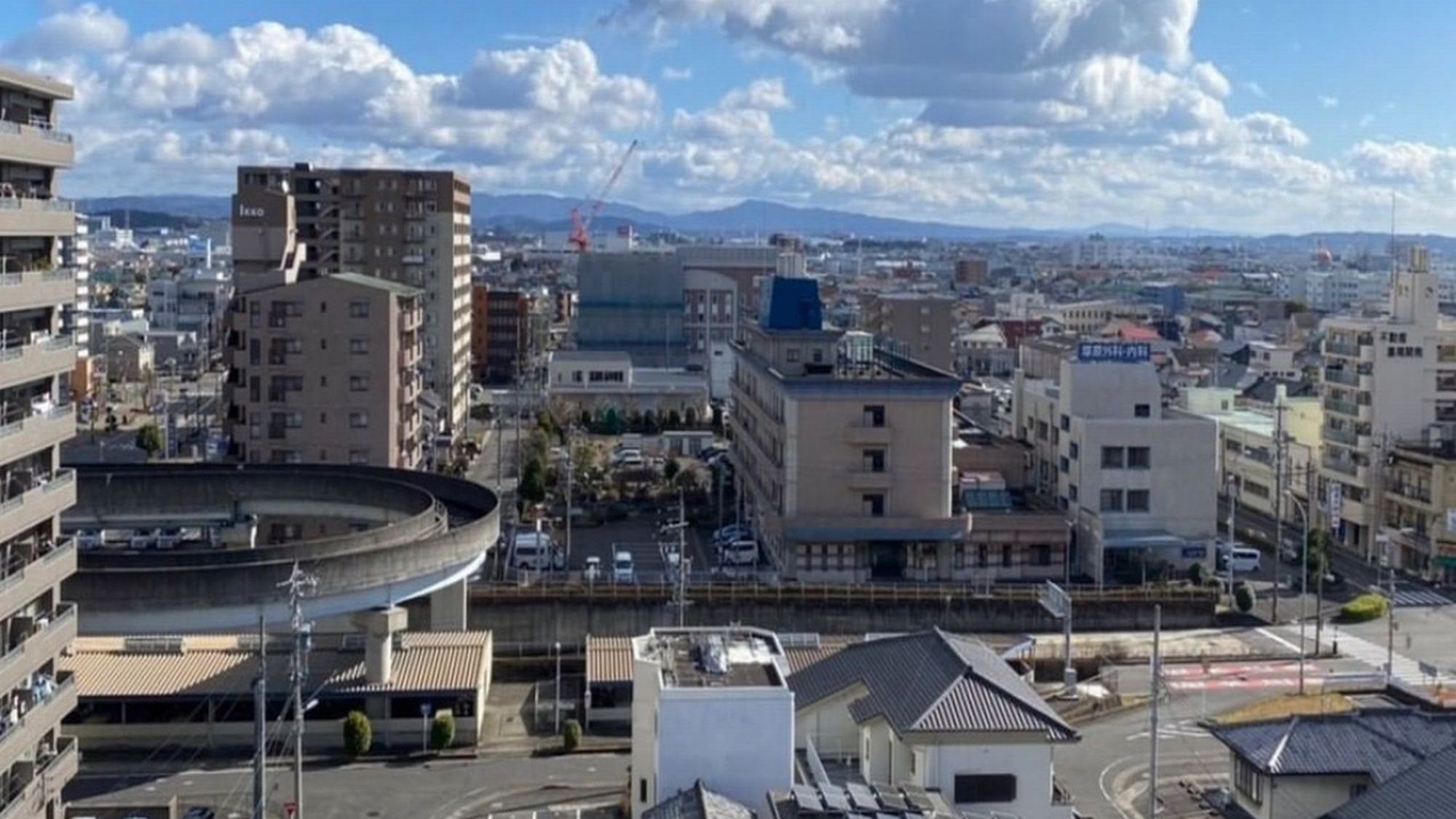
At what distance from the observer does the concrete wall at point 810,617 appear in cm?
2339

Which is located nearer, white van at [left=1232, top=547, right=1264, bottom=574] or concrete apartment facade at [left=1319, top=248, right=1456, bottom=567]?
white van at [left=1232, top=547, right=1264, bottom=574]

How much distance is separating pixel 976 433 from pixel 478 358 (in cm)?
3315

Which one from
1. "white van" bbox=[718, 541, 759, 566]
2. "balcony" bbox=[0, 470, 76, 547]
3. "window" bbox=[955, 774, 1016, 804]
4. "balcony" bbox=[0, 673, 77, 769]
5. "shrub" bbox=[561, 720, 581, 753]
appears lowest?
"shrub" bbox=[561, 720, 581, 753]

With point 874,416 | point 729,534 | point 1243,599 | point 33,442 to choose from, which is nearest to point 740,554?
point 729,534

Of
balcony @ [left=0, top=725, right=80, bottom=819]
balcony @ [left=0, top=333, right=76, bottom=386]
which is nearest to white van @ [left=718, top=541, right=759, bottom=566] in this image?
balcony @ [left=0, top=725, right=80, bottom=819]

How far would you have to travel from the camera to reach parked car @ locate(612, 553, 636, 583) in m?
25.7

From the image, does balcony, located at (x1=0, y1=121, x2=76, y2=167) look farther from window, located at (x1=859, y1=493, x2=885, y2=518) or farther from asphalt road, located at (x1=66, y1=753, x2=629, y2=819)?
window, located at (x1=859, y1=493, x2=885, y2=518)

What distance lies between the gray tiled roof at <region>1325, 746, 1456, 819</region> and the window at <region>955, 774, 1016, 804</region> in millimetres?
2384

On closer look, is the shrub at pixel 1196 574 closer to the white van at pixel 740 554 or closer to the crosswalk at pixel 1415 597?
the crosswalk at pixel 1415 597

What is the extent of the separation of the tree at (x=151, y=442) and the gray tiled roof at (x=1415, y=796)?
32175 mm

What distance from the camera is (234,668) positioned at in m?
19.0

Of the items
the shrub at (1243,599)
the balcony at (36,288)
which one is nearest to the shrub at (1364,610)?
the shrub at (1243,599)

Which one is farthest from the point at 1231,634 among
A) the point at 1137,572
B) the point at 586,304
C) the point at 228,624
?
the point at 586,304

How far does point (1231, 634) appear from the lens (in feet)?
80.2
